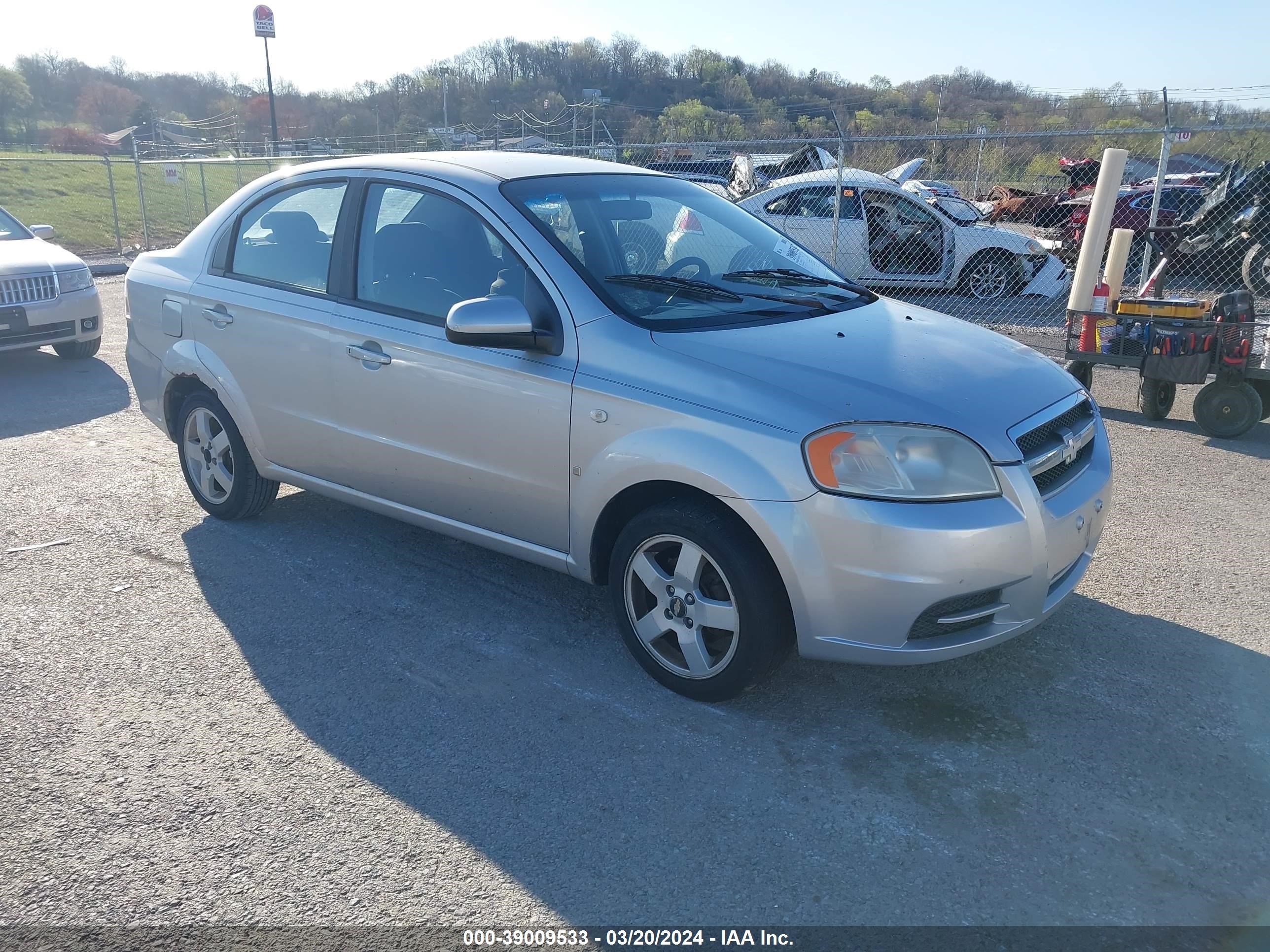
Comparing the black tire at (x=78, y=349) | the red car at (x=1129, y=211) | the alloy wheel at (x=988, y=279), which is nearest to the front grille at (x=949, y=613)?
the black tire at (x=78, y=349)

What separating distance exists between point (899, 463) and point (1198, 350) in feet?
15.7

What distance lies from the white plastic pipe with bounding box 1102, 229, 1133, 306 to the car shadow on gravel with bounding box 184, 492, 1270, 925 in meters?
4.29

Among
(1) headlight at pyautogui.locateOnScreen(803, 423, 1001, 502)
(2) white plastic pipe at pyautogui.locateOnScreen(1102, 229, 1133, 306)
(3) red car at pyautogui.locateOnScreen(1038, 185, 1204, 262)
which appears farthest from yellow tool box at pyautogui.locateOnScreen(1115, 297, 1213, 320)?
(3) red car at pyautogui.locateOnScreen(1038, 185, 1204, 262)

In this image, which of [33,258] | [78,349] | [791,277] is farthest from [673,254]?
[78,349]

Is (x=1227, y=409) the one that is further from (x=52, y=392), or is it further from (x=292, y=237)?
(x=52, y=392)

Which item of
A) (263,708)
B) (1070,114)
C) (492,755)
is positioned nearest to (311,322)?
(263,708)

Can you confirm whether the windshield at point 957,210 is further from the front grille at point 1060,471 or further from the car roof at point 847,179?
the front grille at point 1060,471

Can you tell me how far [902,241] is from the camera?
12.5 metres

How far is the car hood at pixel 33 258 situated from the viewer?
8766 mm

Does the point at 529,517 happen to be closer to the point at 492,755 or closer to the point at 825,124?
the point at 492,755

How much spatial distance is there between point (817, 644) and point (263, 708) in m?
1.91

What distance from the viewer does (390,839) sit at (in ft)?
9.16

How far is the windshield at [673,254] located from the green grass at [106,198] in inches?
636

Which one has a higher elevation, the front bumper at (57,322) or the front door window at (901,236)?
the front door window at (901,236)
